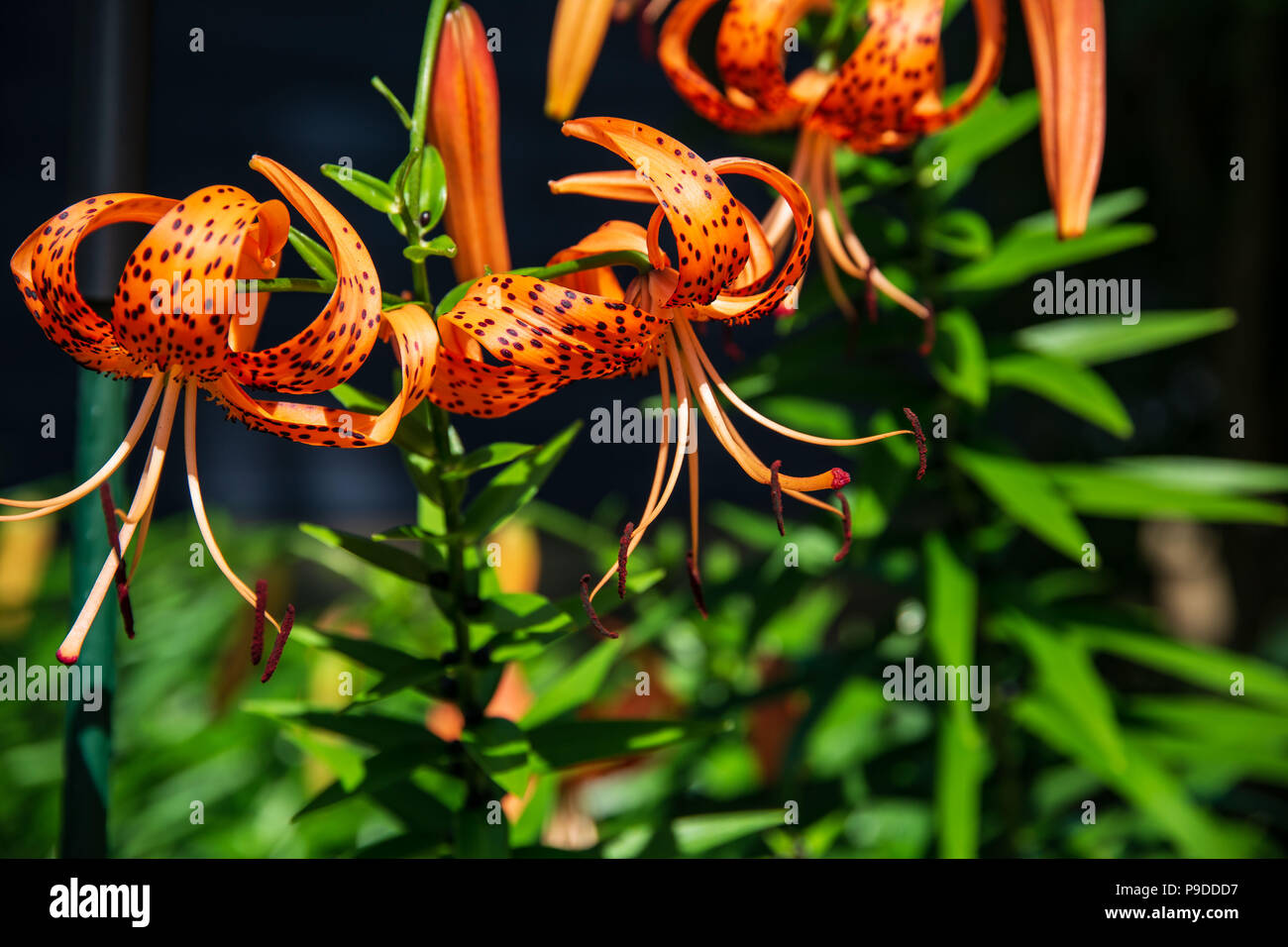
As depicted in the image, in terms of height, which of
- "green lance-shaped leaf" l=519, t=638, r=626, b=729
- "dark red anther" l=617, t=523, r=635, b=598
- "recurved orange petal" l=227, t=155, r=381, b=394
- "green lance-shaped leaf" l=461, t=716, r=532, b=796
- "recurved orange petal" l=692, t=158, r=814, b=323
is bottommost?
"green lance-shaped leaf" l=461, t=716, r=532, b=796

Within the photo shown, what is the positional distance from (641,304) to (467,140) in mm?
104

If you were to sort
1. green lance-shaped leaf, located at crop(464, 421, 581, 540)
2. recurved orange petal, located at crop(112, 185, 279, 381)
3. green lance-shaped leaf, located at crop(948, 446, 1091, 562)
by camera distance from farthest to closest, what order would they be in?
green lance-shaped leaf, located at crop(948, 446, 1091, 562)
green lance-shaped leaf, located at crop(464, 421, 581, 540)
recurved orange petal, located at crop(112, 185, 279, 381)

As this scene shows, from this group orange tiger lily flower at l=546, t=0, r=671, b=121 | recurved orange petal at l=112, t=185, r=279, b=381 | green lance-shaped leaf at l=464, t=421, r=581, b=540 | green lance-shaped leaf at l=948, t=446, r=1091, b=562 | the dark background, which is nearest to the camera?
recurved orange petal at l=112, t=185, r=279, b=381

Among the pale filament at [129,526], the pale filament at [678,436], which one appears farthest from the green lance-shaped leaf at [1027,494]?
the pale filament at [129,526]

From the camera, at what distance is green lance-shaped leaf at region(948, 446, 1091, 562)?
26.8 inches

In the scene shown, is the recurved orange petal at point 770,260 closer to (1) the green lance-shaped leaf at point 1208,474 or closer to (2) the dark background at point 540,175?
(1) the green lance-shaped leaf at point 1208,474

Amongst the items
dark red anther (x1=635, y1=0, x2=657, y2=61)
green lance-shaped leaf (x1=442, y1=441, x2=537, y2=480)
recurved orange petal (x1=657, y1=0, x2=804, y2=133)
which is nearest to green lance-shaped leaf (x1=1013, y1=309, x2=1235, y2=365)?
recurved orange petal (x1=657, y1=0, x2=804, y2=133)

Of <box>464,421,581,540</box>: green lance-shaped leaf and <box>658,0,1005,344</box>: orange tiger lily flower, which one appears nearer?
<box>464,421,581,540</box>: green lance-shaped leaf

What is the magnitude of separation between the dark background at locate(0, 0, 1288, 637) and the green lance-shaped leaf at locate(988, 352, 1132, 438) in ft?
3.53

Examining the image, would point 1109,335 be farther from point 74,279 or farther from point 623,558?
point 74,279

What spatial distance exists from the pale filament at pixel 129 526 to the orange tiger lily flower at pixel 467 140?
133mm

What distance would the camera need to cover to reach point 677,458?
46 centimetres

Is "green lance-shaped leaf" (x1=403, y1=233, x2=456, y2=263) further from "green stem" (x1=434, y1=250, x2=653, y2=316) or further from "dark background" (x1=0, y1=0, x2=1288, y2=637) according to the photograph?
"dark background" (x1=0, y1=0, x2=1288, y2=637)
